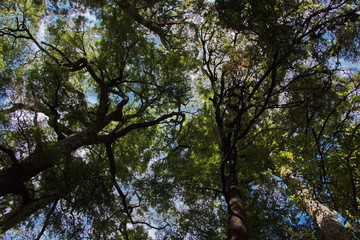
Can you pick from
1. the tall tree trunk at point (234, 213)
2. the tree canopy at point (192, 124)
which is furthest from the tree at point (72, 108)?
the tall tree trunk at point (234, 213)

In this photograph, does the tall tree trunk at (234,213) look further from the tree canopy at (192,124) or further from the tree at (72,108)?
the tree at (72,108)

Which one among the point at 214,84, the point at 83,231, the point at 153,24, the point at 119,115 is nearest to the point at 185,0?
the point at 153,24

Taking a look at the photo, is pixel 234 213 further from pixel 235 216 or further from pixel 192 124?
pixel 192 124

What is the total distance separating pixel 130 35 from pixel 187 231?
8.15 m

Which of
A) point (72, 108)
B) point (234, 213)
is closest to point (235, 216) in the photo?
point (234, 213)

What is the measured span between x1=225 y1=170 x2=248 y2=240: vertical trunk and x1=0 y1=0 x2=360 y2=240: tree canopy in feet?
0.10

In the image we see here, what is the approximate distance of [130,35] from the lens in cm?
888

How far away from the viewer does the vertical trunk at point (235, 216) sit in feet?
13.2

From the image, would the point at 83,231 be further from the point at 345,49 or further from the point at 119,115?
the point at 345,49

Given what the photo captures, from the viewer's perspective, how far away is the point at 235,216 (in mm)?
4516

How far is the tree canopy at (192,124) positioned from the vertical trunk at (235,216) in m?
0.03

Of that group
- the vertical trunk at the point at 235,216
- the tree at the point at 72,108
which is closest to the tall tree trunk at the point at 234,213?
the vertical trunk at the point at 235,216

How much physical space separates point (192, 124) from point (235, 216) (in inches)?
269

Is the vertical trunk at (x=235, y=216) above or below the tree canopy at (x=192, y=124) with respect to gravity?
below
